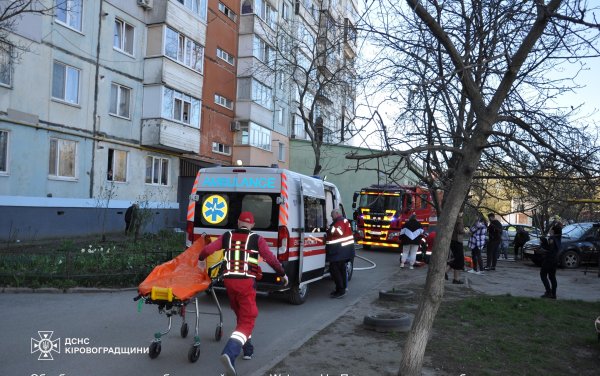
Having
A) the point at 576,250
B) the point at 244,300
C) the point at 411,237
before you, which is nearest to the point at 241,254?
the point at 244,300

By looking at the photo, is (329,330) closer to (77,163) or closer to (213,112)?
(77,163)

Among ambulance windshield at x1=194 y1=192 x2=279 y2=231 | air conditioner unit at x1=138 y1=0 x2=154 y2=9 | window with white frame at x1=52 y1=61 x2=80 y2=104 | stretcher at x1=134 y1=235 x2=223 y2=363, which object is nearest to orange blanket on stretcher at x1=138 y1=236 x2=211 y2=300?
stretcher at x1=134 y1=235 x2=223 y2=363

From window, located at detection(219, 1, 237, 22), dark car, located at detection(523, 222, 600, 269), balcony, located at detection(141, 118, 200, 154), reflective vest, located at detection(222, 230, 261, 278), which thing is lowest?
dark car, located at detection(523, 222, 600, 269)

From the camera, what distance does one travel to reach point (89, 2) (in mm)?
20500

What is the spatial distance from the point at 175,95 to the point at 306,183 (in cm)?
1624

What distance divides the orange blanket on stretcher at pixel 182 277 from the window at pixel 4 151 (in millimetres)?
13650

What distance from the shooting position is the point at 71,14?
19828 mm

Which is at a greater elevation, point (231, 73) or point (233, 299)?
point (231, 73)

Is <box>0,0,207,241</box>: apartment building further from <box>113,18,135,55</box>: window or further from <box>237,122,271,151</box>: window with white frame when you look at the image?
<box>237,122,271,151</box>: window with white frame

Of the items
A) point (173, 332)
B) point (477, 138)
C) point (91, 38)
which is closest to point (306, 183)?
point (173, 332)

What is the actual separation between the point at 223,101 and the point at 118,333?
24.7 meters

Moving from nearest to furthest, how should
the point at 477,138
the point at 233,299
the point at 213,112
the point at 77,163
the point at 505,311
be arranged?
the point at 477,138 < the point at 233,299 < the point at 505,311 < the point at 77,163 < the point at 213,112
